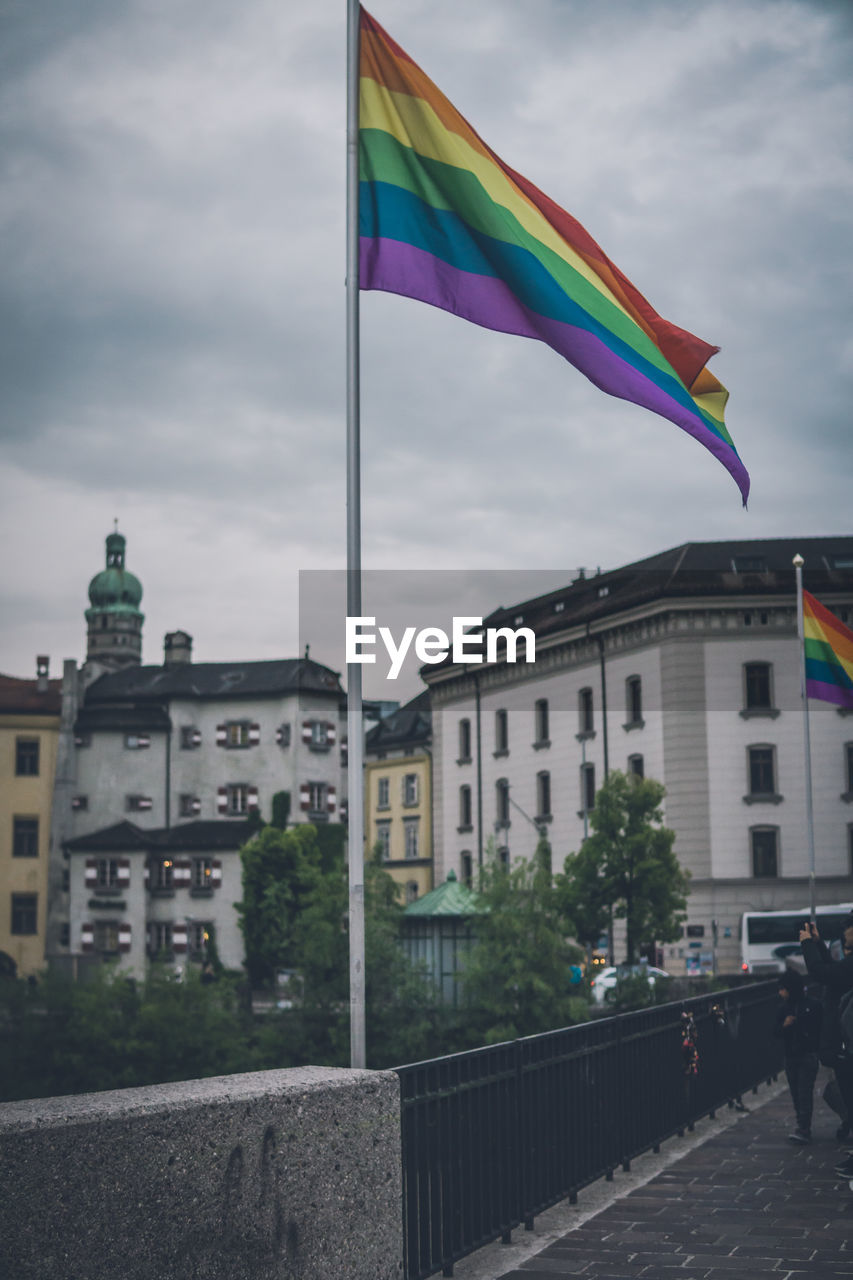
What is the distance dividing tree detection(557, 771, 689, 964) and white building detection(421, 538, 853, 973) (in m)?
5.82

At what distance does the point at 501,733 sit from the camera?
70.1 metres

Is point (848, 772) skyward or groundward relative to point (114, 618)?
groundward

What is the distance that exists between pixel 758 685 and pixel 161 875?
35955mm

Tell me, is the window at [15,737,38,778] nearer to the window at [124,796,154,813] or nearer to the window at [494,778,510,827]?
the window at [124,796,154,813]

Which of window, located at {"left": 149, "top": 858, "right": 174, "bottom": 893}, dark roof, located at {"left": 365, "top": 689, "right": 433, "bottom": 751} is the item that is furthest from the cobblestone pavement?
dark roof, located at {"left": 365, "top": 689, "right": 433, "bottom": 751}

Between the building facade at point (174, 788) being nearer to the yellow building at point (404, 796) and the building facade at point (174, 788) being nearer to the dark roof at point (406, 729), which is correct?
the yellow building at point (404, 796)

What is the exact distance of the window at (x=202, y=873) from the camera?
75.4 meters

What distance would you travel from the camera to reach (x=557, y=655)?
2596 inches

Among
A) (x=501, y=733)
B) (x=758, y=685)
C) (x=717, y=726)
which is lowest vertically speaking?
(x=717, y=726)

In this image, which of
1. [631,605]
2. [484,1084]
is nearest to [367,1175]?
[484,1084]

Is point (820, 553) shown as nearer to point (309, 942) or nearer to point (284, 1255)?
point (309, 942)

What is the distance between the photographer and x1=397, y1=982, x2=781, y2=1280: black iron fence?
7.08m

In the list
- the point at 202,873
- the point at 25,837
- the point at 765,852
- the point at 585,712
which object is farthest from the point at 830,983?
the point at 25,837

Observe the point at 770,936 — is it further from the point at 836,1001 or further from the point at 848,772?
the point at 836,1001
